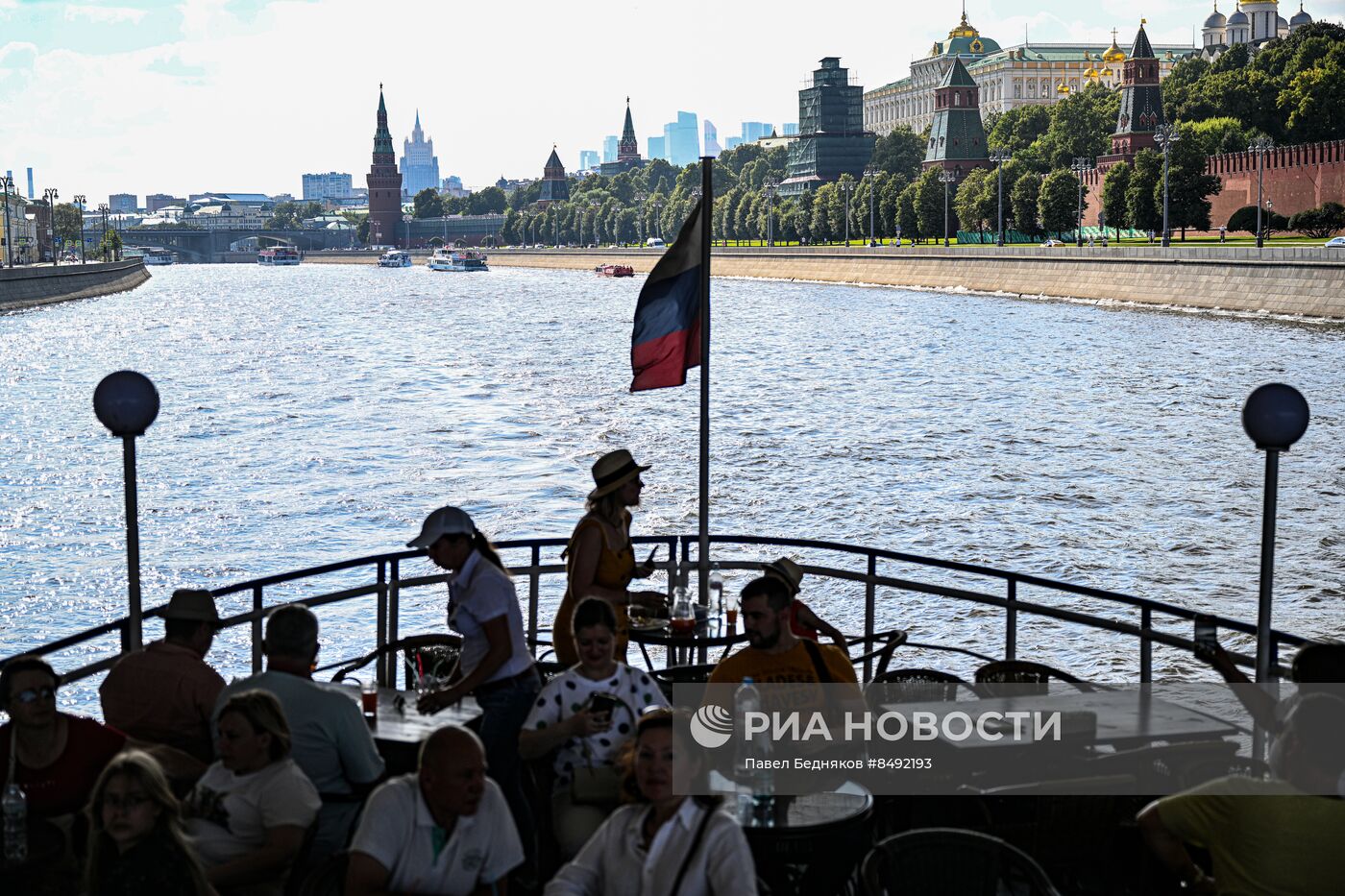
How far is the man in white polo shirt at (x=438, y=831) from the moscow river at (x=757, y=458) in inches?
459

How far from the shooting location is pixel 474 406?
125ft

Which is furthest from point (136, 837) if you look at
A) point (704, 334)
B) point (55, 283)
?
point (55, 283)

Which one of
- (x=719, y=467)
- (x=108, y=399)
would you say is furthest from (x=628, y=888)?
(x=719, y=467)

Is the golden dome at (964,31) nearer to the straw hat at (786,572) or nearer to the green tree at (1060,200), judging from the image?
the green tree at (1060,200)

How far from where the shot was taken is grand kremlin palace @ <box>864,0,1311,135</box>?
496ft

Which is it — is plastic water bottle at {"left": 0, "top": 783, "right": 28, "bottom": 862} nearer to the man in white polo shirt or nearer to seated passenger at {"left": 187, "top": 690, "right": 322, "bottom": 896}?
seated passenger at {"left": 187, "top": 690, "right": 322, "bottom": 896}

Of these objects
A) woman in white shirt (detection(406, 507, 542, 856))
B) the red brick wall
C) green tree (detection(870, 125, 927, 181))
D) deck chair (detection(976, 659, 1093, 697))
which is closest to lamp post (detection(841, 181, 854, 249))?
green tree (detection(870, 125, 927, 181))

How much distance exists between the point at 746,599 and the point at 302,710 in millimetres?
1374

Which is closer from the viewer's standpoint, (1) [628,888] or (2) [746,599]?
(1) [628,888]

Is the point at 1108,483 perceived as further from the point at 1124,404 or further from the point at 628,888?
the point at 628,888

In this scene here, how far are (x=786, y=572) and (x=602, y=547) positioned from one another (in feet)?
2.80

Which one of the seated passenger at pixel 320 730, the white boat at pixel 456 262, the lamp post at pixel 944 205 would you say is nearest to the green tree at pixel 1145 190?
the lamp post at pixel 944 205

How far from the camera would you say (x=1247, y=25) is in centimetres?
15725

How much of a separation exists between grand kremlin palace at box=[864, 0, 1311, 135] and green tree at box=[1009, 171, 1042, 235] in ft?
211
